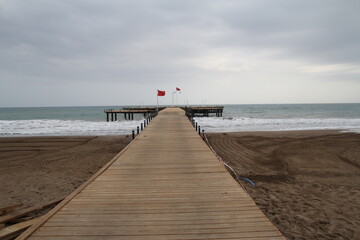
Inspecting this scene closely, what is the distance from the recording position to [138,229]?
121 inches

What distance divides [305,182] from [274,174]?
48.2 inches

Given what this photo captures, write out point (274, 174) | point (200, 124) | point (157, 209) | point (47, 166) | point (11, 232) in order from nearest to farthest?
point (11, 232) → point (157, 209) → point (274, 174) → point (47, 166) → point (200, 124)

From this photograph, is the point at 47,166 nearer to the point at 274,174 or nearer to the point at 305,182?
the point at 274,174

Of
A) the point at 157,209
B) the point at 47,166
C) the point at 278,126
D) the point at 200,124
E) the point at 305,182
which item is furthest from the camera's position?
the point at 200,124

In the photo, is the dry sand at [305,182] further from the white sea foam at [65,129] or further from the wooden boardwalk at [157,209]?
the white sea foam at [65,129]

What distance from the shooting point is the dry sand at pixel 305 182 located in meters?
5.16

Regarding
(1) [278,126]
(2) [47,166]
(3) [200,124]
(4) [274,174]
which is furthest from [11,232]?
(1) [278,126]

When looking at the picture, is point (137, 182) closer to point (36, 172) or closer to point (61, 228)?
point (61, 228)

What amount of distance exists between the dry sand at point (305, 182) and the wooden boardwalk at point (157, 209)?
77.9 inches

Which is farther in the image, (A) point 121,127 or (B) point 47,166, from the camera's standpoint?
(A) point 121,127

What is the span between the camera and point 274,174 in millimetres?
9219

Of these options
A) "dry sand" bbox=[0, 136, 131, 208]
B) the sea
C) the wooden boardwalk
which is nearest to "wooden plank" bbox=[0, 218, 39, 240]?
the wooden boardwalk

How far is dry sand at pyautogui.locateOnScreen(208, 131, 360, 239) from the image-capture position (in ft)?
16.9

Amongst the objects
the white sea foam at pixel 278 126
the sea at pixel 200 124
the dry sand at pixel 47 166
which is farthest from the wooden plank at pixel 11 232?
the white sea foam at pixel 278 126
